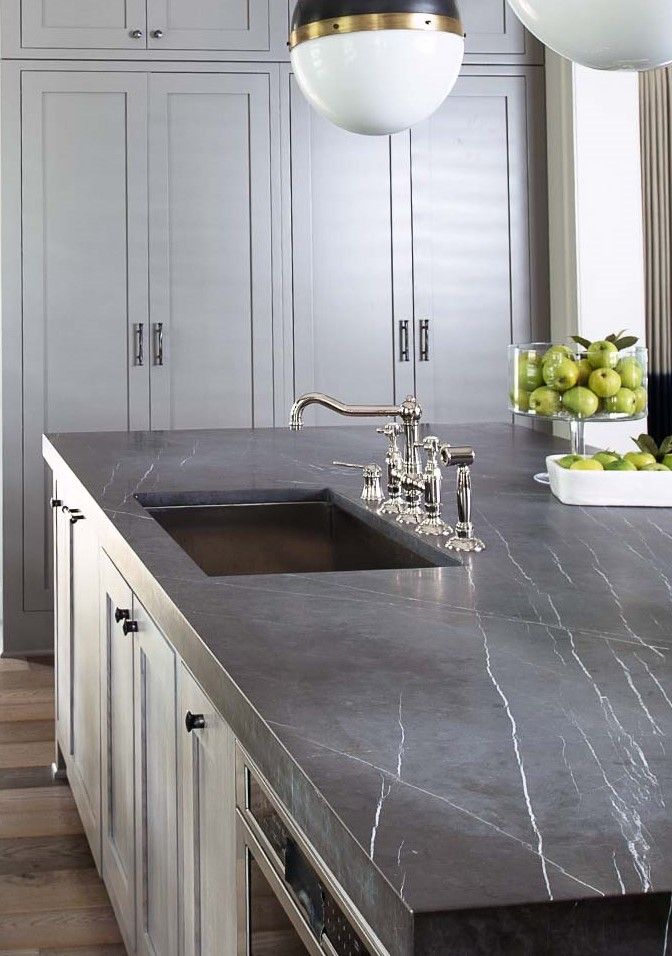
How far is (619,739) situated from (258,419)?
3.93 metres

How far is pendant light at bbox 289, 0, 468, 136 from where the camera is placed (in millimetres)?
2326

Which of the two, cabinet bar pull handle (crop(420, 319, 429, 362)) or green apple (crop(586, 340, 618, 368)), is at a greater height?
cabinet bar pull handle (crop(420, 319, 429, 362))

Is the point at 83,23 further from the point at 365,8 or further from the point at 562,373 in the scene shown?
the point at 562,373

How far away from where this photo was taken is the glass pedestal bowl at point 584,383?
2406mm

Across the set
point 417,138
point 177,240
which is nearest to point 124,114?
point 177,240

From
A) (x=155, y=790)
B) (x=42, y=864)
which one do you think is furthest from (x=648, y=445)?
(x=42, y=864)

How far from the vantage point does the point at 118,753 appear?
2.38 m

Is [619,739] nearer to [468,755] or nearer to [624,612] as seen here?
[468,755]

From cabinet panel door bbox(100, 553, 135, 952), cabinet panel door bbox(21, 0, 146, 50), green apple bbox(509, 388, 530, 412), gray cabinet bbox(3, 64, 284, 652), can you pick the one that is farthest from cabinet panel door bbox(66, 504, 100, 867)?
cabinet panel door bbox(21, 0, 146, 50)

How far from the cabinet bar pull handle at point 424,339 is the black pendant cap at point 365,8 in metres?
2.57

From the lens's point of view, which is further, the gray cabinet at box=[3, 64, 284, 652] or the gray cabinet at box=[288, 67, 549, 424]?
A: the gray cabinet at box=[288, 67, 549, 424]

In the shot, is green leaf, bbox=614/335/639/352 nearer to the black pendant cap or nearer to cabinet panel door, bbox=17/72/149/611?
the black pendant cap

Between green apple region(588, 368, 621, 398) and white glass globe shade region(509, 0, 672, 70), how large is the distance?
820mm

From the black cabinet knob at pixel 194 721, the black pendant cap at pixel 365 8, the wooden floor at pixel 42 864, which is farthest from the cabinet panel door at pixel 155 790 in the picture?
the black pendant cap at pixel 365 8
